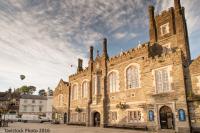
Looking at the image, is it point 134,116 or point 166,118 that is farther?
point 134,116

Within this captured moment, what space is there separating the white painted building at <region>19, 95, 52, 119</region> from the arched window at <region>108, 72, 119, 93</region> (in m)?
45.5

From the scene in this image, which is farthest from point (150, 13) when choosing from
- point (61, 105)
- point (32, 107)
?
point (32, 107)

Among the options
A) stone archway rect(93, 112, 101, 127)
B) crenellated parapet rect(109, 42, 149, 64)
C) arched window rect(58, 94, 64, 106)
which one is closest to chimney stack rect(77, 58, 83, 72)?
arched window rect(58, 94, 64, 106)

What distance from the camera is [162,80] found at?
23.0 m

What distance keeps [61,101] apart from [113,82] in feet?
63.5

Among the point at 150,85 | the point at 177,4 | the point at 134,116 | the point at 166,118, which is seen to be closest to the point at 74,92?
the point at 134,116

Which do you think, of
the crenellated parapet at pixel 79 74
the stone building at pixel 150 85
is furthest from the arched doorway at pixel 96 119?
the crenellated parapet at pixel 79 74

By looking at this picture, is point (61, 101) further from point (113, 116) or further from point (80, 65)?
point (113, 116)

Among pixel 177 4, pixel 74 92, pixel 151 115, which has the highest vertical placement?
pixel 177 4

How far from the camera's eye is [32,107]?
2847 inches

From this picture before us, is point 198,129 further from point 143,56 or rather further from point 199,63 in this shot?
point 143,56

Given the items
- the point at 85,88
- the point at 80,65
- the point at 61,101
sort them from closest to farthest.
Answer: the point at 85,88 < the point at 80,65 < the point at 61,101

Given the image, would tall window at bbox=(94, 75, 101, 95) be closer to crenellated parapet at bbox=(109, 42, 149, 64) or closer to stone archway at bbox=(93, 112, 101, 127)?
stone archway at bbox=(93, 112, 101, 127)

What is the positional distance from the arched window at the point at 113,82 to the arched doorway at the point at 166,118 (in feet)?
28.2
